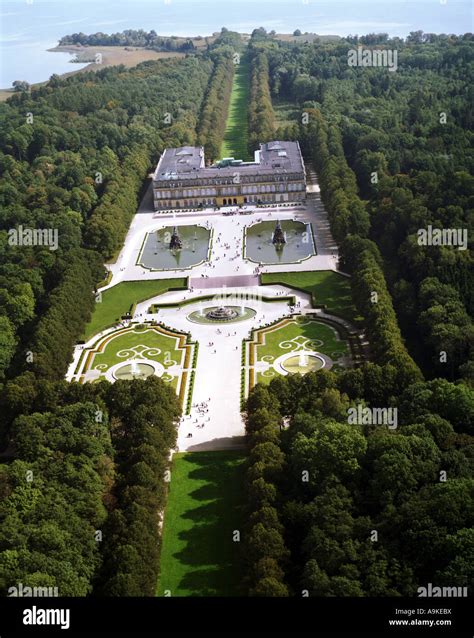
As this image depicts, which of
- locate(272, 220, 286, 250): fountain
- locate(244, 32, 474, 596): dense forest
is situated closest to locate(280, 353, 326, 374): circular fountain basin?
locate(244, 32, 474, 596): dense forest

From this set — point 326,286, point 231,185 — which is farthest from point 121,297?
point 231,185

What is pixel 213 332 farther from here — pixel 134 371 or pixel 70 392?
pixel 70 392

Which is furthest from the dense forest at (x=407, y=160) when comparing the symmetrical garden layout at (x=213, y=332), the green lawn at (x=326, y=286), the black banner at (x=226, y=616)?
the black banner at (x=226, y=616)

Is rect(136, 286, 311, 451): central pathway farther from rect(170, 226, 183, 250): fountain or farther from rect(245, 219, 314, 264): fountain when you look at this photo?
rect(170, 226, 183, 250): fountain

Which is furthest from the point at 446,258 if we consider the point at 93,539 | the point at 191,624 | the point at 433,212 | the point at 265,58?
the point at 265,58

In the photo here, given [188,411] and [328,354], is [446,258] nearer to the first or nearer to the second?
[328,354]

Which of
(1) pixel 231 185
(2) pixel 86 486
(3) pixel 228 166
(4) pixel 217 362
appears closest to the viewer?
(2) pixel 86 486

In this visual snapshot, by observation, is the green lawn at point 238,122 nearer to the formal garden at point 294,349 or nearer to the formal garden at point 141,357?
the formal garden at point 294,349
